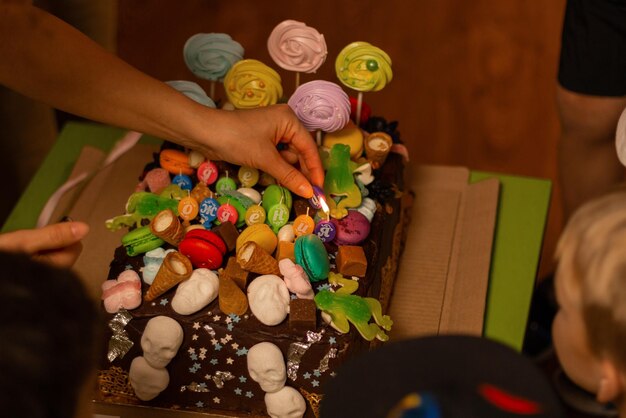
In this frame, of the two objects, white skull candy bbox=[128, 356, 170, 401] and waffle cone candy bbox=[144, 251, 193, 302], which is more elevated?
waffle cone candy bbox=[144, 251, 193, 302]

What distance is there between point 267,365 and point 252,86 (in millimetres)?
513

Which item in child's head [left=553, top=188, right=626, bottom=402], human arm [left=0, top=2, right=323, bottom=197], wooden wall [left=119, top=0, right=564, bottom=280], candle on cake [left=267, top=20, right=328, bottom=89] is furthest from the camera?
wooden wall [left=119, top=0, right=564, bottom=280]

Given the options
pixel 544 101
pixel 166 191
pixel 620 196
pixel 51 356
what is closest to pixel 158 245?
pixel 166 191

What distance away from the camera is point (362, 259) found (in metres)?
1.45

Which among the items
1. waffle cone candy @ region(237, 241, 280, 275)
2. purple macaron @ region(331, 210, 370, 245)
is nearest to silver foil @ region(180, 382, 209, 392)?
waffle cone candy @ region(237, 241, 280, 275)

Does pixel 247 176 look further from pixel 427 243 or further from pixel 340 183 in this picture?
pixel 427 243

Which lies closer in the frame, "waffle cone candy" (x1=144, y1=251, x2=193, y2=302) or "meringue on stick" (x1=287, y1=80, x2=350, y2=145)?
"waffle cone candy" (x1=144, y1=251, x2=193, y2=302)

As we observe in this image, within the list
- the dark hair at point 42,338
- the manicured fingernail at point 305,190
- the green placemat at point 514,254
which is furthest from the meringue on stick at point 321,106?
the dark hair at point 42,338

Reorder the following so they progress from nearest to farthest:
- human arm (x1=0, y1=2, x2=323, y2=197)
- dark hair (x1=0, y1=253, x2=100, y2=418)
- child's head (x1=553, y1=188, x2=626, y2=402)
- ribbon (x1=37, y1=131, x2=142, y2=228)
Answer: dark hair (x1=0, y1=253, x2=100, y2=418) → child's head (x1=553, y1=188, x2=626, y2=402) → human arm (x1=0, y1=2, x2=323, y2=197) → ribbon (x1=37, y1=131, x2=142, y2=228)

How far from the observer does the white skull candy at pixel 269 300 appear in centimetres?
136

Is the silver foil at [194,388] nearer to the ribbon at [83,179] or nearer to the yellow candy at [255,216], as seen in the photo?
the yellow candy at [255,216]

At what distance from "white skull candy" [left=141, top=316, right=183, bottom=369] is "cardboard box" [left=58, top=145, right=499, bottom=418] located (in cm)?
12

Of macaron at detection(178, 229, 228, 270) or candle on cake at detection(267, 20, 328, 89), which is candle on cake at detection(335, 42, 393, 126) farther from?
macaron at detection(178, 229, 228, 270)

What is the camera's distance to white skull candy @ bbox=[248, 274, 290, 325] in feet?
4.46
